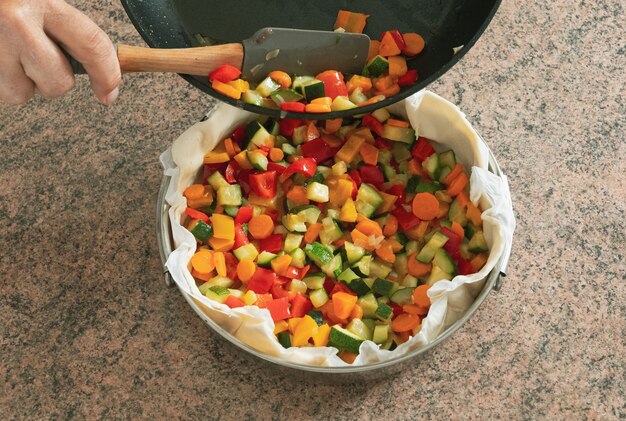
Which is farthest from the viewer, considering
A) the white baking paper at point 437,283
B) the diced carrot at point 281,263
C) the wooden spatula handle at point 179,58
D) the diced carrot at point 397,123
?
the diced carrot at point 397,123

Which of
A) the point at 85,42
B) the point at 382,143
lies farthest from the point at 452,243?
the point at 85,42

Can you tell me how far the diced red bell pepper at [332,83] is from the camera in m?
1.31

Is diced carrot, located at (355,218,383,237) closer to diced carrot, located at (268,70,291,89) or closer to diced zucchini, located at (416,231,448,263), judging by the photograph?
diced zucchini, located at (416,231,448,263)

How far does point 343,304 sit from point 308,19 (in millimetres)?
474

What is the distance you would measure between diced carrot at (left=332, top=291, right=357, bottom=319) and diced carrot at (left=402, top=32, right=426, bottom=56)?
411 mm

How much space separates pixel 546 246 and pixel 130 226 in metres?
0.77

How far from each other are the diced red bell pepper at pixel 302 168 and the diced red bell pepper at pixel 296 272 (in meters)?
0.16

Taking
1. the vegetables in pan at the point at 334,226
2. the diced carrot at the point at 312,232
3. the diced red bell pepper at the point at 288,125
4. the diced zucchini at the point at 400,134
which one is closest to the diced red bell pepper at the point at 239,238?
the vegetables in pan at the point at 334,226

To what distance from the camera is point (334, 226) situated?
55.4 inches

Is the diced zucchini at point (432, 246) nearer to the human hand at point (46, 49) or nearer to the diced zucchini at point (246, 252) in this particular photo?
the diced zucchini at point (246, 252)

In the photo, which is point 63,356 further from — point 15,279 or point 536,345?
point 536,345

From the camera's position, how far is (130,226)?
1552 mm

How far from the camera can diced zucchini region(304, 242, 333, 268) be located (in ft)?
4.53

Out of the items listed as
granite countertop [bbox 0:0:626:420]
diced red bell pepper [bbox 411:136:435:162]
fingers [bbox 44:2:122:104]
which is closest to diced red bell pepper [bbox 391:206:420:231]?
diced red bell pepper [bbox 411:136:435:162]
